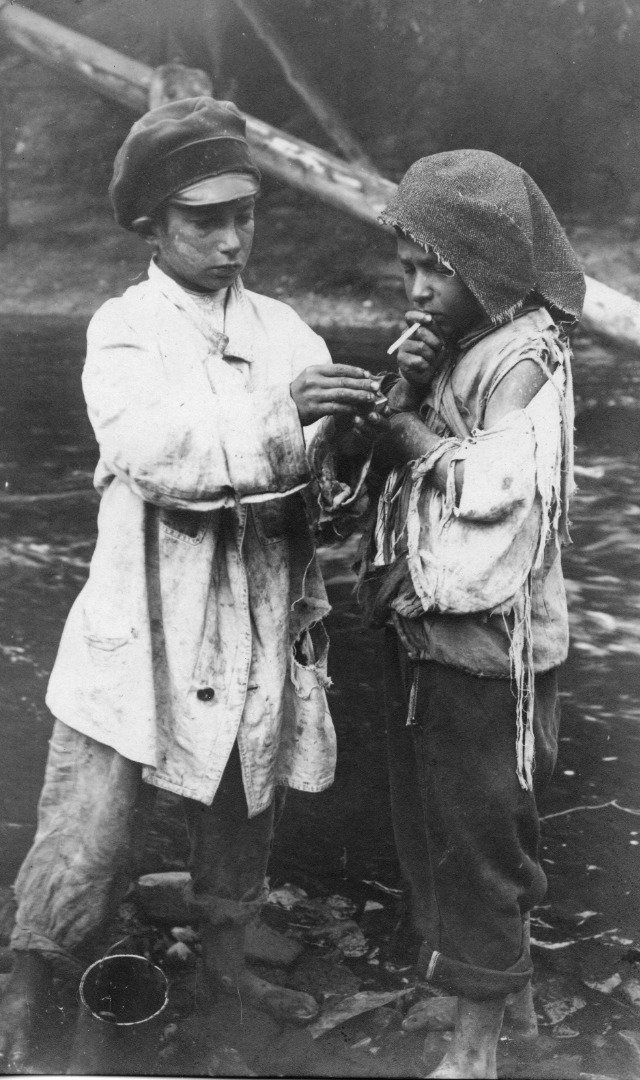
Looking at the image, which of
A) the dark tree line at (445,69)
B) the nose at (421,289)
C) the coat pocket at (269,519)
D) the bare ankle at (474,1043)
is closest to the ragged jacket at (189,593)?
the coat pocket at (269,519)

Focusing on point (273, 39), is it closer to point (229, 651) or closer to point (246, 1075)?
point (229, 651)

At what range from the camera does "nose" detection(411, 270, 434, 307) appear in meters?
1.94

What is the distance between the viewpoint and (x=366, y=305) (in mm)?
4672

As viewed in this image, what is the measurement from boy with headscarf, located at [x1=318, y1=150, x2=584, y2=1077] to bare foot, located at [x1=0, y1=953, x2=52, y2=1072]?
85cm

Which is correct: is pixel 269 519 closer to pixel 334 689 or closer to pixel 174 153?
pixel 174 153

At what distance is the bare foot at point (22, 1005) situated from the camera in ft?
7.06

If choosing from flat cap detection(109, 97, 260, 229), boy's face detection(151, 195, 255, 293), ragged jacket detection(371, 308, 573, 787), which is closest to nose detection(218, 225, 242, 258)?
boy's face detection(151, 195, 255, 293)

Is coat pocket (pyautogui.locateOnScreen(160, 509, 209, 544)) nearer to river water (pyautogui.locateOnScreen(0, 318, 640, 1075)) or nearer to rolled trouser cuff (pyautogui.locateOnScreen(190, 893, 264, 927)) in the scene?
rolled trouser cuff (pyautogui.locateOnScreen(190, 893, 264, 927))

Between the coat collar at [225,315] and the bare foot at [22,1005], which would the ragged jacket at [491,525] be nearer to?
the coat collar at [225,315]

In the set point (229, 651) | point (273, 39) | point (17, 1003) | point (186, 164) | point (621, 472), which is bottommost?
point (17, 1003)

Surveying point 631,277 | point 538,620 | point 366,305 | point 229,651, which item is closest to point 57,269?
point 366,305

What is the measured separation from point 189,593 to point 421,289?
753 mm

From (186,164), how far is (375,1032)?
1.92 meters

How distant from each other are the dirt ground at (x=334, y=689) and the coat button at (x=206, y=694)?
74cm
